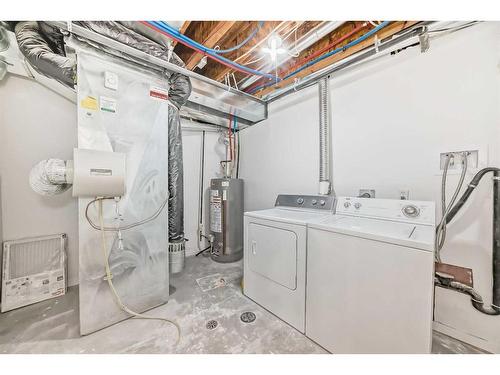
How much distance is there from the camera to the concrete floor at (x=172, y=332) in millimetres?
1254

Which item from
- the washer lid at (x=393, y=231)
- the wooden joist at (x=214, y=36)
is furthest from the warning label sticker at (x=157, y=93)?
the washer lid at (x=393, y=231)

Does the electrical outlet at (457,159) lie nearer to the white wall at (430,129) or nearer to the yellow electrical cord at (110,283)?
the white wall at (430,129)

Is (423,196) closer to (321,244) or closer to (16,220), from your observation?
(321,244)

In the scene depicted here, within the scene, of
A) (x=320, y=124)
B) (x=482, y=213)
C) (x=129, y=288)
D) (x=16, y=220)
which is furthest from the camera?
(x=320, y=124)

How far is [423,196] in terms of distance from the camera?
1.47 metres

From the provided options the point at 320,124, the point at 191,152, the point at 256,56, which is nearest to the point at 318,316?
the point at 320,124

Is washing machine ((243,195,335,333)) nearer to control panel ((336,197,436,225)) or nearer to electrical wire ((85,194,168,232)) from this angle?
control panel ((336,197,436,225))

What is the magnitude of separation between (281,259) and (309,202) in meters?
0.71

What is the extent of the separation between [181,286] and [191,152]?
6.28ft

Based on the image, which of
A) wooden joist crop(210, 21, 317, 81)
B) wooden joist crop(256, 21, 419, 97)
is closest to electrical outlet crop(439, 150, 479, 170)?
wooden joist crop(256, 21, 419, 97)

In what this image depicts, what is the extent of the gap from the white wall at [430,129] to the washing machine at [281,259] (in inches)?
22.7

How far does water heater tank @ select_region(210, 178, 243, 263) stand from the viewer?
8.68ft

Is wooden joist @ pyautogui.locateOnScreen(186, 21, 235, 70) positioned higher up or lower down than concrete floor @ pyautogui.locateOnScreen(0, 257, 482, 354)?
higher up

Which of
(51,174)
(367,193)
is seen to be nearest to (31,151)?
(51,174)
